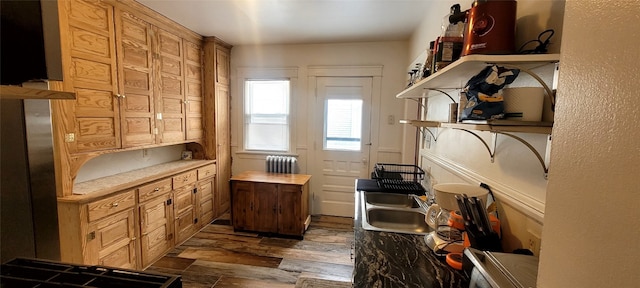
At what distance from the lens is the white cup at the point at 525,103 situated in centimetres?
89

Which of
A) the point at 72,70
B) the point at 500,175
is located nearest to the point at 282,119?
the point at 72,70

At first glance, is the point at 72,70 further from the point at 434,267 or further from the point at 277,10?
the point at 434,267

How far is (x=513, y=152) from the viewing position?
44.5 inches

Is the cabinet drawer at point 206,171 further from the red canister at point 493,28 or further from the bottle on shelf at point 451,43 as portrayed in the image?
the red canister at point 493,28

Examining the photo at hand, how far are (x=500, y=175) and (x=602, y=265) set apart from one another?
36.9 inches

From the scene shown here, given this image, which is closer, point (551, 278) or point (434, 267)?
point (551, 278)

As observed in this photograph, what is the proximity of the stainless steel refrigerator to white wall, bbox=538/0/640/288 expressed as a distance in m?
1.44

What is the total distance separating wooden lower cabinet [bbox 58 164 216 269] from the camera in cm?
198

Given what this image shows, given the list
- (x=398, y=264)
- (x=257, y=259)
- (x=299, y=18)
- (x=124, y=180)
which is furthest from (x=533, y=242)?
(x=124, y=180)

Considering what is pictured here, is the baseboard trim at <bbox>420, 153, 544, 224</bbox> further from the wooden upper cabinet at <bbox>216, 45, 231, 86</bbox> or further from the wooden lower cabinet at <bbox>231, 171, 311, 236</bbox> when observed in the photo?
the wooden upper cabinet at <bbox>216, 45, 231, 86</bbox>

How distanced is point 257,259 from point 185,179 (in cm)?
123

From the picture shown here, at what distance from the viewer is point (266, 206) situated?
11.0 feet

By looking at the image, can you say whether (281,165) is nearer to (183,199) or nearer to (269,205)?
(269,205)

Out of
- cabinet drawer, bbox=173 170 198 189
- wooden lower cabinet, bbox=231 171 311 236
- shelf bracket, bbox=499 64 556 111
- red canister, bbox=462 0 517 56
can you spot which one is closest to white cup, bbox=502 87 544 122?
shelf bracket, bbox=499 64 556 111
